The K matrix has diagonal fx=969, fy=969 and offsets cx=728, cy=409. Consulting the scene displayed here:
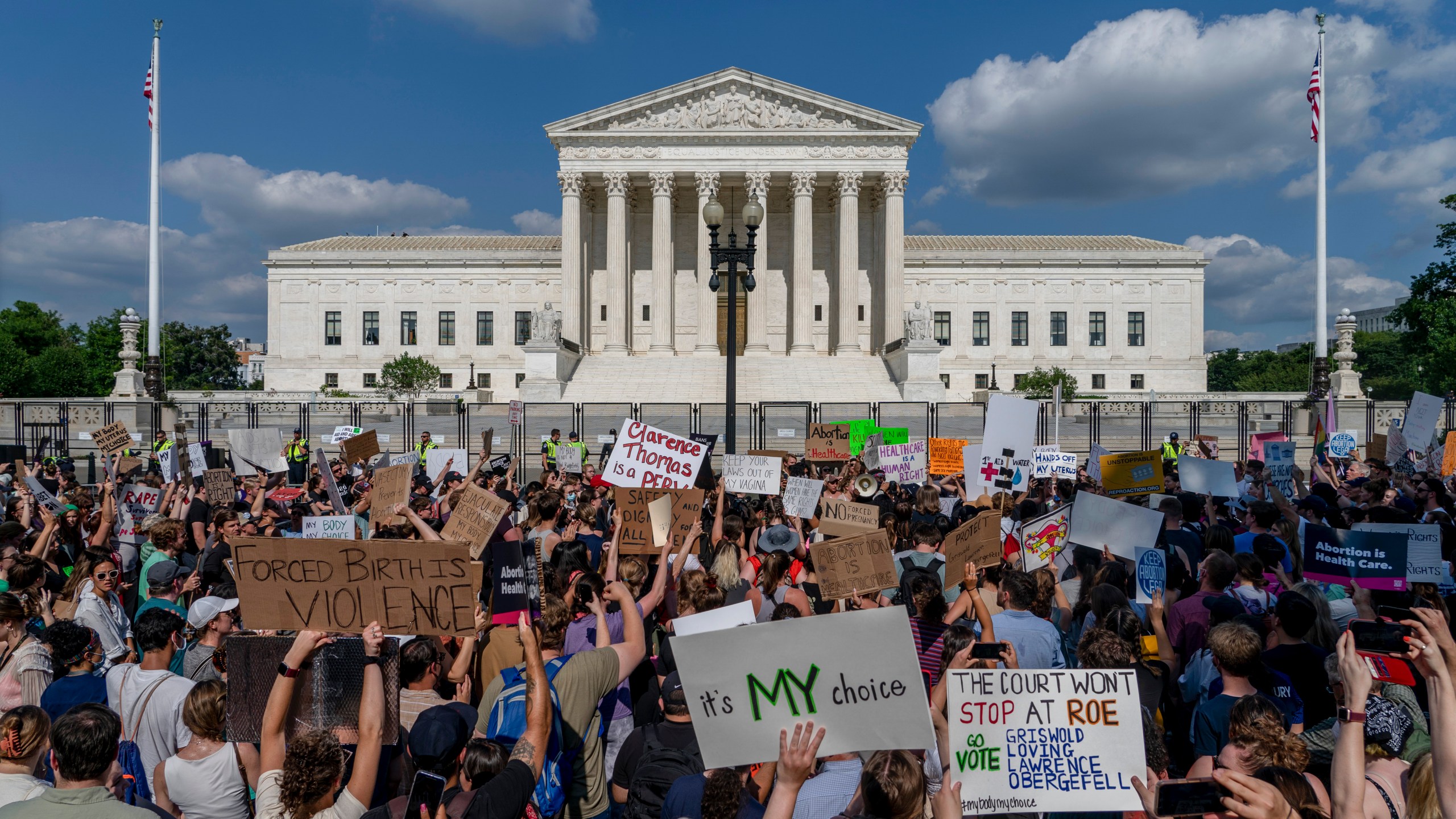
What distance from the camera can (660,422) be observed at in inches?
1106

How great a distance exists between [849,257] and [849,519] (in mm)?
44521

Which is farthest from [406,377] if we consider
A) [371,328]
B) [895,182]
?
[895,182]

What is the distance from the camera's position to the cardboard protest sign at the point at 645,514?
315 inches

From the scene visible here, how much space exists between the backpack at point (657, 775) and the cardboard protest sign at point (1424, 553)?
14.8 feet

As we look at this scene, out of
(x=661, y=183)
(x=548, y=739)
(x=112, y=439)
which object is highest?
(x=661, y=183)

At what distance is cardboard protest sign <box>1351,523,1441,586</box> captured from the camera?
5.99 meters

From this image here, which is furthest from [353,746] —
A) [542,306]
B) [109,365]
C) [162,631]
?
[109,365]

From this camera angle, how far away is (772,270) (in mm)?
58594

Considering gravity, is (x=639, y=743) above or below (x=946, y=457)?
below

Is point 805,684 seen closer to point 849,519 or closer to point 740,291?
point 849,519

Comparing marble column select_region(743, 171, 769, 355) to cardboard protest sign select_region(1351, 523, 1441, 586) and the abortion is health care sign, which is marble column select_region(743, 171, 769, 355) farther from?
the abortion is health care sign

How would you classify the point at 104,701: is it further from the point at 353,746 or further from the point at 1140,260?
the point at 1140,260

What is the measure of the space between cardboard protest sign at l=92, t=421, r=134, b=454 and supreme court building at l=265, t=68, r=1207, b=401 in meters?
28.8

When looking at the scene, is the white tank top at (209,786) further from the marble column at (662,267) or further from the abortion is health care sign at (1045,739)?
the marble column at (662,267)
